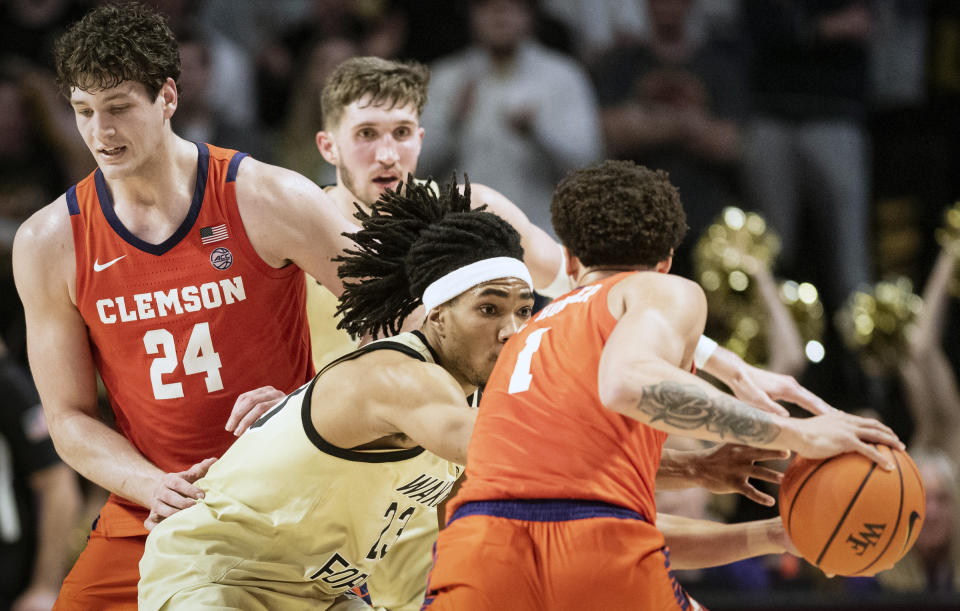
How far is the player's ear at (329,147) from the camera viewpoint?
4586 mm

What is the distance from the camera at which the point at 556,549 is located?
266cm

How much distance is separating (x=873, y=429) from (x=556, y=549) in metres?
0.83

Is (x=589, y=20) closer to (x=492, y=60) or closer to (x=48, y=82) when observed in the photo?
(x=492, y=60)

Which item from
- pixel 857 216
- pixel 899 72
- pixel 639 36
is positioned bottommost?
pixel 857 216

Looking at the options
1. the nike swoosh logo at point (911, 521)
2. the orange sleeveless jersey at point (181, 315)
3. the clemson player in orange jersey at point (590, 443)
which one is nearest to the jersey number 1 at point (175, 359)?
the orange sleeveless jersey at point (181, 315)

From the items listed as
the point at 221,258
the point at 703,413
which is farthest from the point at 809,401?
the point at 221,258

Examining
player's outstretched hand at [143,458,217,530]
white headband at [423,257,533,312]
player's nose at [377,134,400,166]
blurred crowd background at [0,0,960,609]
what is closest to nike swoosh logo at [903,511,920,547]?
white headband at [423,257,533,312]

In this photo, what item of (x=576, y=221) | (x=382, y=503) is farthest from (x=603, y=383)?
(x=382, y=503)

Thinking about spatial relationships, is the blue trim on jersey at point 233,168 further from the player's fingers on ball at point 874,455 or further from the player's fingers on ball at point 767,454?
the player's fingers on ball at point 874,455

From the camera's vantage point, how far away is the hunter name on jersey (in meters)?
3.43

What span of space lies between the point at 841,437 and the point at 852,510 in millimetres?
212

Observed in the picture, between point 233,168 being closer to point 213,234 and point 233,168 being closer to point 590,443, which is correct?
point 213,234

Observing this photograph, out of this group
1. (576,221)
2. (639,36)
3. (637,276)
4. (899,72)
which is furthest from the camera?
(899,72)

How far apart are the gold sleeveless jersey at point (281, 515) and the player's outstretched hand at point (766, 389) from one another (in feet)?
3.12
